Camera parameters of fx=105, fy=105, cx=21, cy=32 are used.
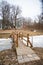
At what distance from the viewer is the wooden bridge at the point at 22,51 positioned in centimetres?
196

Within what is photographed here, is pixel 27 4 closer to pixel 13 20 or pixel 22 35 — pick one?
pixel 13 20

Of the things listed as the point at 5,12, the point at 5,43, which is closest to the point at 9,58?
the point at 5,43

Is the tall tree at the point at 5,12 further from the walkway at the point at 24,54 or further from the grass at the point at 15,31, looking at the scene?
the walkway at the point at 24,54

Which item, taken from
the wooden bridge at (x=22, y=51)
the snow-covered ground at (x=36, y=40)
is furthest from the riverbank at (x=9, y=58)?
the snow-covered ground at (x=36, y=40)

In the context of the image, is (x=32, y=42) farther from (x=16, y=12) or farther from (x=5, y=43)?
(x=16, y=12)

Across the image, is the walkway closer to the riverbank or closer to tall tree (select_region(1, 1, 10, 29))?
the riverbank

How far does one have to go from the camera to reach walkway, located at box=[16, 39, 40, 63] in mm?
1951

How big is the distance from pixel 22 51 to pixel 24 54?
2.9 inches

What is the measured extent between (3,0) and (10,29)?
537 millimetres

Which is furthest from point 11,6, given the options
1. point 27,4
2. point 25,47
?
point 25,47

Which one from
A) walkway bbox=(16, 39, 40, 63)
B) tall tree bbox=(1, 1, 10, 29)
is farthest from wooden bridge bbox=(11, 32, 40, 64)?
tall tree bbox=(1, 1, 10, 29)

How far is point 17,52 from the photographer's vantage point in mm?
1975

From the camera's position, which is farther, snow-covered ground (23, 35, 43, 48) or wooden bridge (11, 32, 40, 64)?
snow-covered ground (23, 35, 43, 48)

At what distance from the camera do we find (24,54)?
6.57 feet
